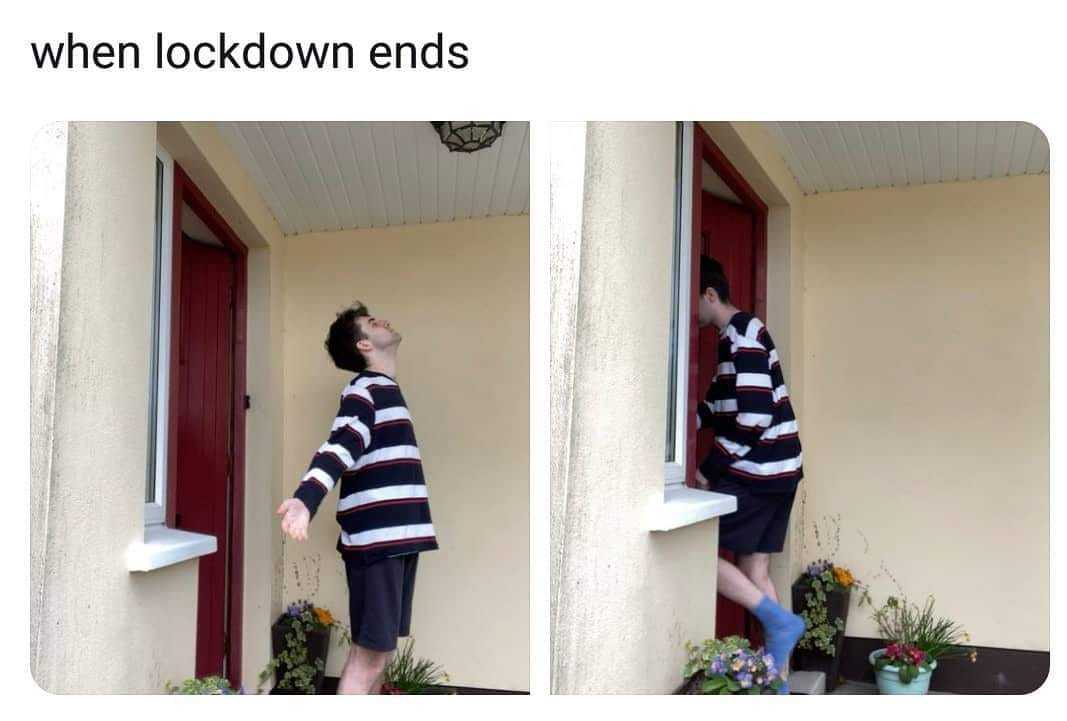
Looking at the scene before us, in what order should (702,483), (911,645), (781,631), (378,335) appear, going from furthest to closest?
(911,645)
(378,335)
(702,483)
(781,631)

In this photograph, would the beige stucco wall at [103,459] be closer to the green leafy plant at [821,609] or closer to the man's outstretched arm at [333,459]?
the man's outstretched arm at [333,459]

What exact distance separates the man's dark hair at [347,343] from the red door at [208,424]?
0.53 metres

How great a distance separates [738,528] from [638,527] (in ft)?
3.25

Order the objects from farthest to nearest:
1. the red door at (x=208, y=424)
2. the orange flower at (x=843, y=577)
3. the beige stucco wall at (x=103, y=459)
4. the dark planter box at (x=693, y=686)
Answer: the orange flower at (x=843, y=577), the red door at (x=208, y=424), the dark planter box at (x=693, y=686), the beige stucco wall at (x=103, y=459)

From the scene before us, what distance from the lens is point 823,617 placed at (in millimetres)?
3818

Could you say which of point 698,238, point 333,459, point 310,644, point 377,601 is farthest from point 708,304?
point 310,644

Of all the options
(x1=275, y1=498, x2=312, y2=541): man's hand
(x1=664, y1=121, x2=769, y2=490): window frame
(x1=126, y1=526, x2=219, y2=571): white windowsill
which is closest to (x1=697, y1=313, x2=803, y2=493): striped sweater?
(x1=664, y1=121, x2=769, y2=490): window frame

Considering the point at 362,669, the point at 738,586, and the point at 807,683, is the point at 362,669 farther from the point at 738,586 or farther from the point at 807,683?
the point at 807,683

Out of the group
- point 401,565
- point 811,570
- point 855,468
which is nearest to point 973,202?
point 855,468

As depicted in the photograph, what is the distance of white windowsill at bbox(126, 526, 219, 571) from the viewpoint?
218cm

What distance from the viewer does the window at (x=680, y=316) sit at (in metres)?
2.61

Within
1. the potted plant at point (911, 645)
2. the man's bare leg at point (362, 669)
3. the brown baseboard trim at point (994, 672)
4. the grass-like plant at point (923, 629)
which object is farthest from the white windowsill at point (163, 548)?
the brown baseboard trim at point (994, 672)

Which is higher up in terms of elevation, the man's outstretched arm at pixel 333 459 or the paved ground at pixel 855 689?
the man's outstretched arm at pixel 333 459

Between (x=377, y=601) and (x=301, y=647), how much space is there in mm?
926
